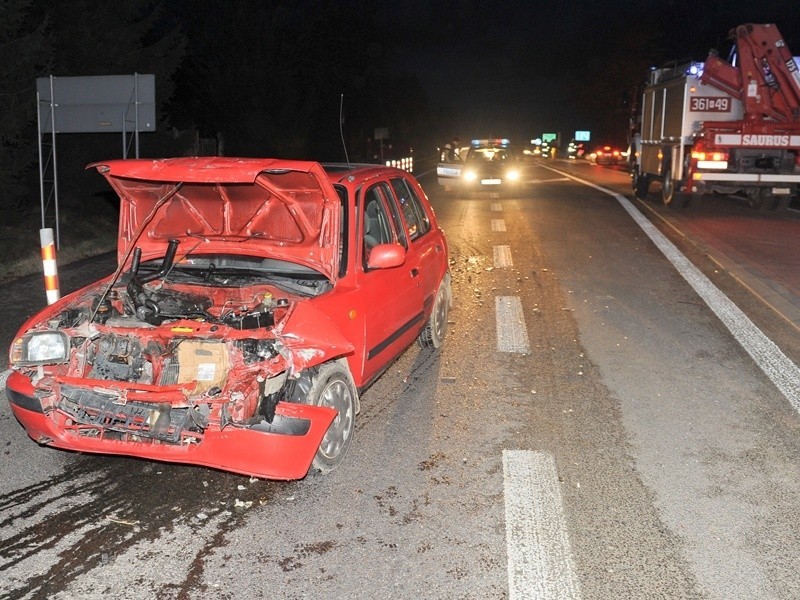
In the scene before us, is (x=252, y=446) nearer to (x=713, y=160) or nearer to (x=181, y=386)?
(x=181, y=386)

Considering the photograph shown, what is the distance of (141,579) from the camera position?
3924 mm

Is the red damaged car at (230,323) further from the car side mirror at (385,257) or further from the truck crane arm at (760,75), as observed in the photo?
the truck crane arm at (760,75)

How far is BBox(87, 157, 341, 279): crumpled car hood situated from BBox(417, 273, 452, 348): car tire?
6.61ft

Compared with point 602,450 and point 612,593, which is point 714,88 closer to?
point 602,450

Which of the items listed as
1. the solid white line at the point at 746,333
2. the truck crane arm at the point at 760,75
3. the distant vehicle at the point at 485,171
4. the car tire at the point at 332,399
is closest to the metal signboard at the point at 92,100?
the solid white line at the point at 746,333

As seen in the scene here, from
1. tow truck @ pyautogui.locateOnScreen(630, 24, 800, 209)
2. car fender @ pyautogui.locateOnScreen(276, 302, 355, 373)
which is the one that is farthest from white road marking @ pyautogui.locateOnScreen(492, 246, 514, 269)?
car fender @ pyautogui.locateOnScreen(276, 302, 355, 373)

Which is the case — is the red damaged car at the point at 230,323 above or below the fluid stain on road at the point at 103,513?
above

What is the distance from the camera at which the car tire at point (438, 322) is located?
7.59 metres

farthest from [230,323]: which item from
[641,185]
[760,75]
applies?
[641,185]

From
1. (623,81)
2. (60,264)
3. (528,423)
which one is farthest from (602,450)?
(623,81)

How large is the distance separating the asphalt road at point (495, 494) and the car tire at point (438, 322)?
7.2 inches

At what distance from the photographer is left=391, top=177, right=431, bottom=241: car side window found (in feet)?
22.9

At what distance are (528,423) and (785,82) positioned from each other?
16620 millimetres

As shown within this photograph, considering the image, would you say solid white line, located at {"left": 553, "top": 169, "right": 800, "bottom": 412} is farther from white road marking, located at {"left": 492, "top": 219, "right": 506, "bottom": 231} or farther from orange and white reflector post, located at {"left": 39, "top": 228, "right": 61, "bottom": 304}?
orange and white reflector post, located at {"left": 39, "top": 228, "right": 61, "bottom": 304}
